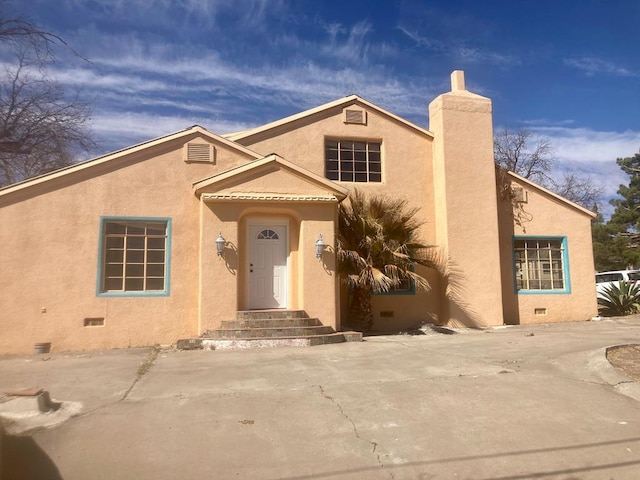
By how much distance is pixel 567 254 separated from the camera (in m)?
15.0

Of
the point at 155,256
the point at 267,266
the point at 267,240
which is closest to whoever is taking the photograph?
the point at 155,256

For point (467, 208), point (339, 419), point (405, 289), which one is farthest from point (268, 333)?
point (467, 208)

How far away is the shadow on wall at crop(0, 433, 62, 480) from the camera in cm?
402

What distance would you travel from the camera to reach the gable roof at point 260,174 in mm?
11117

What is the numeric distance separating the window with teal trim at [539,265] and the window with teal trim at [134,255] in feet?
32.7

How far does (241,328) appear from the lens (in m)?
10.7

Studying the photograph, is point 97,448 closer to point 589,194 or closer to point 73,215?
point 73,215

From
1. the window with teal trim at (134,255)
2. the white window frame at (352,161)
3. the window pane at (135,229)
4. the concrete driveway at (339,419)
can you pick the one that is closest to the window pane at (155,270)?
the window with teal trim at (134,255)

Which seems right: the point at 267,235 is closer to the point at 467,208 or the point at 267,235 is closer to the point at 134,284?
the point at 134,284

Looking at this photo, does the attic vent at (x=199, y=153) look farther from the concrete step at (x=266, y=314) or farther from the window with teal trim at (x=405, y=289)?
the window with teal trim at (x=405, y=289)

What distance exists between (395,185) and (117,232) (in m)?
7.41

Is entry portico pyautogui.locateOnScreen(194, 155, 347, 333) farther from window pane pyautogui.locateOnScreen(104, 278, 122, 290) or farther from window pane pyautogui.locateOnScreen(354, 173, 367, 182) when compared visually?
window pane pyautogui.locateOnScreen(354, 173, 367, 182)

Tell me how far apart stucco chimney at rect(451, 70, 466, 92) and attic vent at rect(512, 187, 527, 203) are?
341 centimetres

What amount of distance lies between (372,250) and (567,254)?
6777 millimetres
